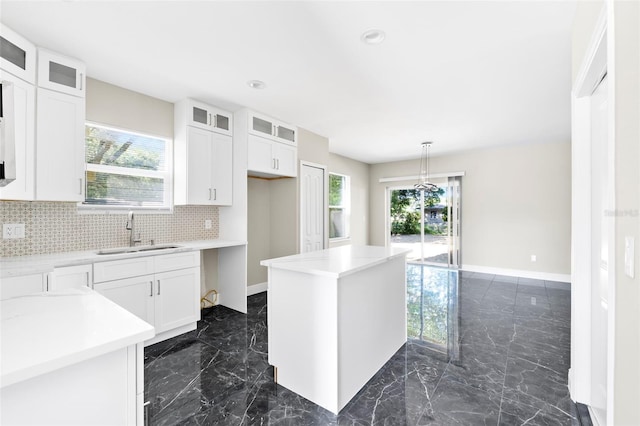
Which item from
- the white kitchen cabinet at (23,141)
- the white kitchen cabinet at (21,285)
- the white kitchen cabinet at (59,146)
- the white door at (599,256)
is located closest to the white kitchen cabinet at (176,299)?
the white kitchen cabinet at (21,285)

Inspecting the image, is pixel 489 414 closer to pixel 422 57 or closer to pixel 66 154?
pixel 422 57

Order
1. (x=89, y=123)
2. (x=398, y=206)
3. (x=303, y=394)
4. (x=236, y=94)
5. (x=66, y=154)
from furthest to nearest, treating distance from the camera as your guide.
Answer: (x=398, y=206)
(x=236, y=94)
(x=89, y=123)
(x=66, y=154)
(x=303, y=394)

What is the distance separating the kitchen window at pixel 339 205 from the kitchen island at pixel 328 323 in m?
3.96

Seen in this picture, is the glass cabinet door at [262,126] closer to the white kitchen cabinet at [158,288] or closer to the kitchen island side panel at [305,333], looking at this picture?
the white kitchen cabinet at [158,288]

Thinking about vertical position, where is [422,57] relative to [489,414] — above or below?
above

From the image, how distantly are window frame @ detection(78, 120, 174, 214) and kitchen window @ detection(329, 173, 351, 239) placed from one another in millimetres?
3440

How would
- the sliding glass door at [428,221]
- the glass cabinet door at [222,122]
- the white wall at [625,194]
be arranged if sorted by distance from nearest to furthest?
the white wall at [625,194] < the glass cabinet door at [222,122] < the sliding glass door at [428,221]

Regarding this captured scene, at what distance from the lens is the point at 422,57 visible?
94.8 inches

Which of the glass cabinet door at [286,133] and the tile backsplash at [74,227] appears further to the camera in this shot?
the glass cabinet door at [286,133]

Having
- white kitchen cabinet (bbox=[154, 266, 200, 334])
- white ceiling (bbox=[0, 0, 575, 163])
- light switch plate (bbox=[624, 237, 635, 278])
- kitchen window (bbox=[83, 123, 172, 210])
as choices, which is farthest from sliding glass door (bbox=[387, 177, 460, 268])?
light switch plate (bbox=[624, 237, 635, 278])

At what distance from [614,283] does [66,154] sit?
3.54 metres

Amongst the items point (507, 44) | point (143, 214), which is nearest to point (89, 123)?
point (143, 214)

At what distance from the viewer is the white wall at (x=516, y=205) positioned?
5250 mm

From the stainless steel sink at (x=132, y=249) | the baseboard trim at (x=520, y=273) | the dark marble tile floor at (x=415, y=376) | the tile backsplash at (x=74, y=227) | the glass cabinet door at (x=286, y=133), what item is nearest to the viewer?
the dark marble tile floor at (x=415, y=376)
